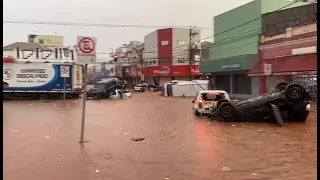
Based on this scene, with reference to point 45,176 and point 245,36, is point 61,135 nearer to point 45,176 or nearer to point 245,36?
point 45,176

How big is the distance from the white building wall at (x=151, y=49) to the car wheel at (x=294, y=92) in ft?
194

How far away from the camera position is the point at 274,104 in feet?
52.6

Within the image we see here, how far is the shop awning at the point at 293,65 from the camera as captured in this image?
25.7 metres

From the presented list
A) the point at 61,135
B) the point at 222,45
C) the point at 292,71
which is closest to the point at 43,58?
the point at 222,45

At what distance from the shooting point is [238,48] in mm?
37031

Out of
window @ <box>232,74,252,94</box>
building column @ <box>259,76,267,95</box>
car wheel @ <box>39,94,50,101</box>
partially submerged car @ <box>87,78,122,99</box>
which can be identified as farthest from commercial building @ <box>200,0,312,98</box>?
car wheel @ <box>39,94,50,101</box>

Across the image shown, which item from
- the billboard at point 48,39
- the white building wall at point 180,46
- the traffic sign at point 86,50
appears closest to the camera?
the traffic sign at point 86,50

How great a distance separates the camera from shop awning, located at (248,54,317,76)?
25.7 meters

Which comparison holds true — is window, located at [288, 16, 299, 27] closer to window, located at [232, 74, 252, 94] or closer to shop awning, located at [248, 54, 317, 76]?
shop awning, located at [248, 54, 317, 76]

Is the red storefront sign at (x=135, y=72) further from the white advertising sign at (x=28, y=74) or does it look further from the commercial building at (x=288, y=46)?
the commercial building at (x=288, y=46)

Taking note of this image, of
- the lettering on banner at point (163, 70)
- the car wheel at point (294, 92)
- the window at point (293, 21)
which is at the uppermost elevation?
the window at point (293, 21)

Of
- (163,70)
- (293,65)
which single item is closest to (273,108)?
(293,65)

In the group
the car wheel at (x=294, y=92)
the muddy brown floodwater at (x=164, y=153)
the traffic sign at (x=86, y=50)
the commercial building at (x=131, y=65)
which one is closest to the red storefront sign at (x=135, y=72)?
the commercial building at (x=131, y=65)

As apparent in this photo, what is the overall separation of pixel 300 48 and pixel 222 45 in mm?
13353
